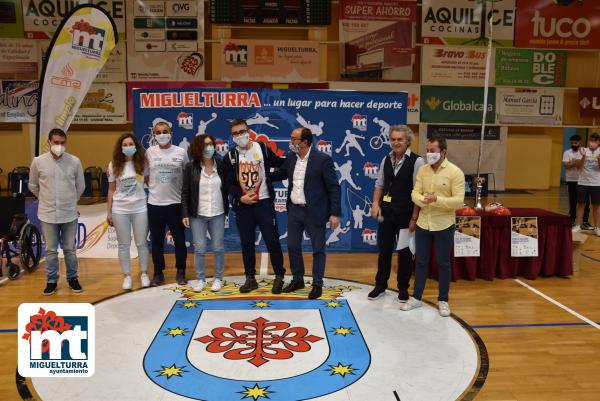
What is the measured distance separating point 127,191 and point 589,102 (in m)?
11.7

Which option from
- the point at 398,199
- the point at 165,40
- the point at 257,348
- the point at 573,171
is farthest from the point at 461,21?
the point at 257,348

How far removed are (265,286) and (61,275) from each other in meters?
2.17

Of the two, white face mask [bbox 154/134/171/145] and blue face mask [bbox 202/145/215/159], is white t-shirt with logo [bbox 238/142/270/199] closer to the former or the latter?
blue face mask [bbox 202/145/215/159]

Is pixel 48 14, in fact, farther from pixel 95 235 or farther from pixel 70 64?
pixel 95 235

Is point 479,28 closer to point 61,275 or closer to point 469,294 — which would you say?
point 469,294

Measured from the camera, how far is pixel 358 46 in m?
11.3

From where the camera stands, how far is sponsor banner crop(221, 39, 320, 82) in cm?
1126

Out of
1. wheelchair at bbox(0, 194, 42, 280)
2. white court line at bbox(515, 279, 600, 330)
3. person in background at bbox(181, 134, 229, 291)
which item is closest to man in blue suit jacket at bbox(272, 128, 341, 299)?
person in background at bbox(181, 134, 229, 291)

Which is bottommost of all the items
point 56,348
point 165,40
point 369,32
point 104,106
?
point 56,348

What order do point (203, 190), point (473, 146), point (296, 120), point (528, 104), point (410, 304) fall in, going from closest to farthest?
point (410, 304) < point (203, 190) < point (296, 120) < point (528, 104) < point (473, 146)

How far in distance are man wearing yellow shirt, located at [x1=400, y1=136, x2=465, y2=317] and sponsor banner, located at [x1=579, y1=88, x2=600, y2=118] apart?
400 inches

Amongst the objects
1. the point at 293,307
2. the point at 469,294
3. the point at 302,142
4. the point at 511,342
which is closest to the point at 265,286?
the point at 293,307

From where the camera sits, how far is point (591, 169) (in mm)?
7125

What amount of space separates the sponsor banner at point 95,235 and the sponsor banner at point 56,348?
2.77m
